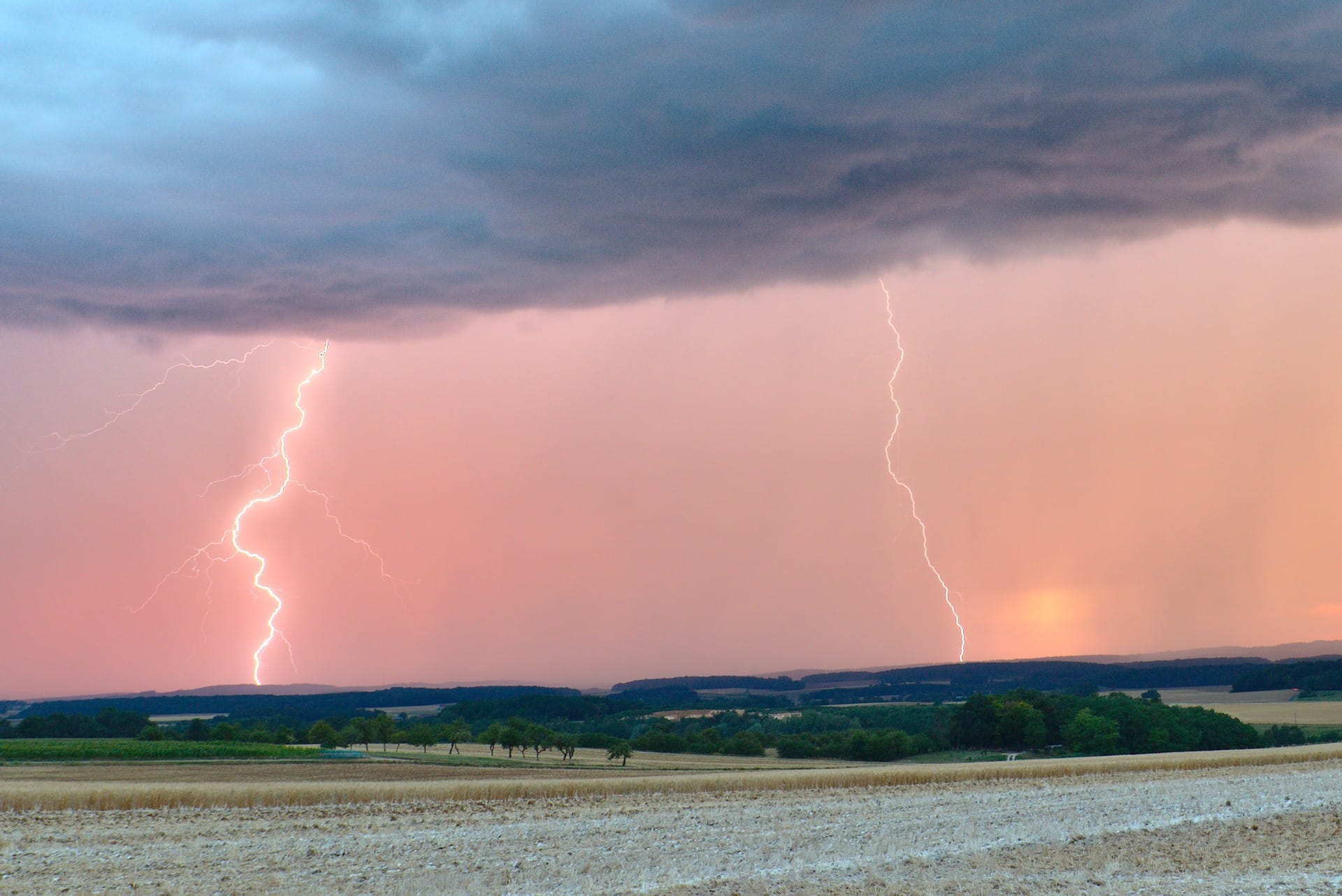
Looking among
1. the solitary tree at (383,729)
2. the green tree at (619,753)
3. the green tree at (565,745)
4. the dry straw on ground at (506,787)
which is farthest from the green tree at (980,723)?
the solitary tree at (383,729)

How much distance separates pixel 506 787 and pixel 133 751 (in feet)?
189

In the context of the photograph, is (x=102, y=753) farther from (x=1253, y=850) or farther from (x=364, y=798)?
(x=1253, y=850)

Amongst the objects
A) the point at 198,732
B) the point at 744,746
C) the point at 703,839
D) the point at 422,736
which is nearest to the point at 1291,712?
the point at 744,746

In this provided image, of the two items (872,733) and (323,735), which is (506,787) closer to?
(872,733)

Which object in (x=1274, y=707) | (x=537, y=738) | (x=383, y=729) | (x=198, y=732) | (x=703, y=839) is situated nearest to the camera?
(x=703, y=839)

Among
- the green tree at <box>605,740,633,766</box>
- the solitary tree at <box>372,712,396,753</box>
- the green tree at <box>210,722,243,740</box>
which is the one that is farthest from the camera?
the solitary tree at <box>372,712,396,753</box>

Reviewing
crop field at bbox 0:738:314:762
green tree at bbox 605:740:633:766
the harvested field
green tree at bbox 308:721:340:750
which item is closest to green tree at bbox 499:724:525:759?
green tree at bbox 605:740:633:766

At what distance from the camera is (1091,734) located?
86.9 m

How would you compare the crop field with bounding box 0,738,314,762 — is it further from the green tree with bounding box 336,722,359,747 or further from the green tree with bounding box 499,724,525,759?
the green tree with bounding box 336,722,359,747

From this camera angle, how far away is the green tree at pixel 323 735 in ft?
345

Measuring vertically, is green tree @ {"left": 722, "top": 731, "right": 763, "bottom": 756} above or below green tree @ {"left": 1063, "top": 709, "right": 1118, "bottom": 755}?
below

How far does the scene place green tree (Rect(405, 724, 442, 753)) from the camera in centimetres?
10594

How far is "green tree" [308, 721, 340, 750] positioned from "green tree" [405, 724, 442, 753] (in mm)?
6928

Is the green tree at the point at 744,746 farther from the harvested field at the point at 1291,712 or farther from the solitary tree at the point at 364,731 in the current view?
the harvested field at the point at 1291,712
